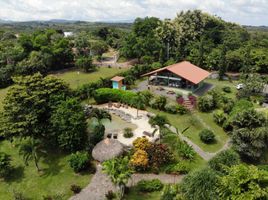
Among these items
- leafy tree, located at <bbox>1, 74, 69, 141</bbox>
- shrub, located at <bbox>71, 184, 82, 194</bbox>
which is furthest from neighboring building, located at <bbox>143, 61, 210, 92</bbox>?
shrub, located at <bbox>71, 184, 82, 194</bbox>

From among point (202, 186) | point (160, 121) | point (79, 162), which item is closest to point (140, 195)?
point (202, 186)

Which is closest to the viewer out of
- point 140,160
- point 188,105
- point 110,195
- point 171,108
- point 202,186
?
point 202,186

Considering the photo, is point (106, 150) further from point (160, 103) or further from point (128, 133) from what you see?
point (160, 103)

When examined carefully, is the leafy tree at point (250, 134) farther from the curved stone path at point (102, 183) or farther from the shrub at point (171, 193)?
the shrub at point (171, 193)

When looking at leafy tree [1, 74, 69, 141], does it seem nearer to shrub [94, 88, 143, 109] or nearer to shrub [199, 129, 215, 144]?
shrub [94, 88, 143, 109]

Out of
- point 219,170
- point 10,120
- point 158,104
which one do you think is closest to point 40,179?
point 10,120

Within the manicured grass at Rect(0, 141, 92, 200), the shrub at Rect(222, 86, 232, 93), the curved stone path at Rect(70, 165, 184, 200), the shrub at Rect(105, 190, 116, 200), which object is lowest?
the manicured grass at Rect(0, 141, 92, 200)

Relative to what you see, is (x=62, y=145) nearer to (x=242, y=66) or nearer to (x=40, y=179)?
(x=40, y=179)
